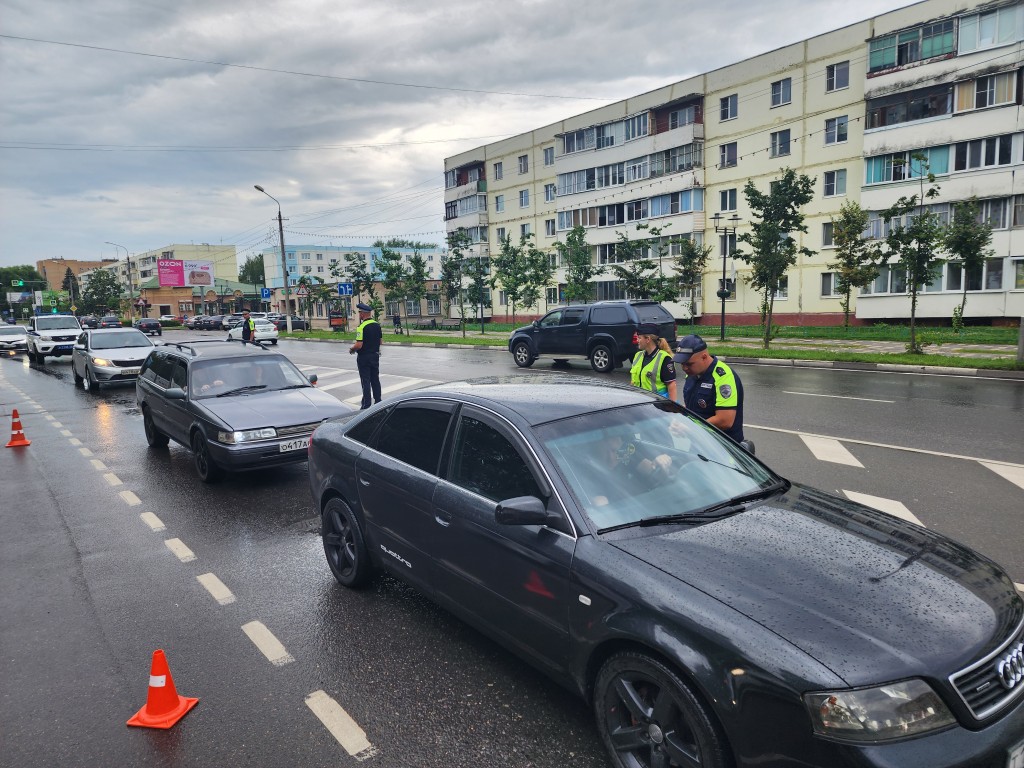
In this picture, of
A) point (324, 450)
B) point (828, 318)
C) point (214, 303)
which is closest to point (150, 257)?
point (214, 303)

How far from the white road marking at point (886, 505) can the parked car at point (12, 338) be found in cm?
3762

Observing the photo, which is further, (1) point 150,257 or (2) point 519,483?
(1) point 150,257

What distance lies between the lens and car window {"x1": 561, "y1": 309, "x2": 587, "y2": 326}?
62.8 ft

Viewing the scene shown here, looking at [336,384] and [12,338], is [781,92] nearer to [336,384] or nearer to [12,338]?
[336,384]

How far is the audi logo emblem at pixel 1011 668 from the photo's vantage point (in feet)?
7.79

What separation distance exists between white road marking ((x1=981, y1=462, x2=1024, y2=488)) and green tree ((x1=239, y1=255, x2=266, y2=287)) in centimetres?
14964

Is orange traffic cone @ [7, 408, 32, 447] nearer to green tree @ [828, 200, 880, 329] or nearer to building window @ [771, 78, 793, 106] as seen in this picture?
green tree @ [828, 200, 880, 329]

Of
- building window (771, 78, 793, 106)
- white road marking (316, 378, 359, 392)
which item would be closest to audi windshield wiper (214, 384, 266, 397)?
white road marking (316, 378, 359, 392)

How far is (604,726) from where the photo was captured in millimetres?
2857

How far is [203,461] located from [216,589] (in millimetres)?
3356

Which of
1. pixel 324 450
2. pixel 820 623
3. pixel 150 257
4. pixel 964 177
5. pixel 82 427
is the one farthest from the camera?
pixel 150 257

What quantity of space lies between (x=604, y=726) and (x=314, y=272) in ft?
396

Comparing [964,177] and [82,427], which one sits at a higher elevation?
[964,177]

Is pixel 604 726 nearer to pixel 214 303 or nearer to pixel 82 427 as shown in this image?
pixel 82 427
